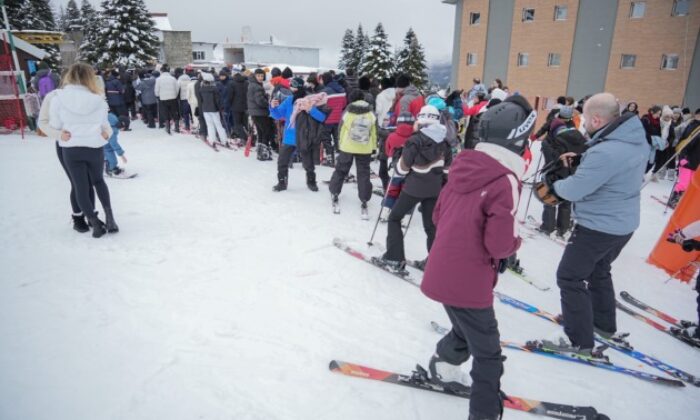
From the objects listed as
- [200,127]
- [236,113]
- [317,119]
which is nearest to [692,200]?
[317,119]

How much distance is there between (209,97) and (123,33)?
2923 cm

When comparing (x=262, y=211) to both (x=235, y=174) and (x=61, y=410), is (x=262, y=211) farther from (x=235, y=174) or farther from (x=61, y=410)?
(x=61, y=410)

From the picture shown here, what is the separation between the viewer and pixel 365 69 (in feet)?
126

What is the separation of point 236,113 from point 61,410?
31.0 feet

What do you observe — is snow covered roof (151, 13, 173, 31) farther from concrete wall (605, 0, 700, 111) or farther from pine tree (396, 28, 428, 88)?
concrete wall (605, 0, 700, 111)

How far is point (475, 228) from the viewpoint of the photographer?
2264mm

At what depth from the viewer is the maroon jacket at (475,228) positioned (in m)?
2.16

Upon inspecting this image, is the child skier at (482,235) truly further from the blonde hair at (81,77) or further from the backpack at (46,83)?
the backpack at (46,83)

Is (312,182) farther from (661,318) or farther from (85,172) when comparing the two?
(661,318)

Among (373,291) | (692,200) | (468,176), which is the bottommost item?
(373,291)

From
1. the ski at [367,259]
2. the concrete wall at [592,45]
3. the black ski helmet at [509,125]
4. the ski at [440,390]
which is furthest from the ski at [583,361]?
the concrete wall at [592,45]

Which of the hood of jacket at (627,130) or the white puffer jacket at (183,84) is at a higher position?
the white puffer jacket at (183,84)

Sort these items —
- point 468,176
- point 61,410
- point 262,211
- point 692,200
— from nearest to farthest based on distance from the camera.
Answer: point 468,176, point 61,410, point 692,200, point 262,211

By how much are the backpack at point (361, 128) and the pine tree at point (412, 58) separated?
34.2 meters
